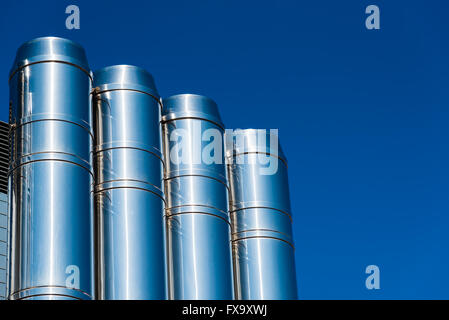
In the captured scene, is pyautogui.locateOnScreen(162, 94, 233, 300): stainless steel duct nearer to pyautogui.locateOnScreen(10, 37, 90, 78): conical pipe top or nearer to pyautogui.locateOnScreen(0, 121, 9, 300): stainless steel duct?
pyautogui.locateOnScreen(10, 37, 90, 78): conical pipe top

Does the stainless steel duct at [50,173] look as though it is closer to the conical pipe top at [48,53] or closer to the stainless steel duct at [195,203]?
the conical pipe top at [48,53]

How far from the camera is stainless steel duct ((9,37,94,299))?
18312 mm

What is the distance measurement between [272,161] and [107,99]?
5.37 metres

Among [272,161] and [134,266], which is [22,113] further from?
[272,161]

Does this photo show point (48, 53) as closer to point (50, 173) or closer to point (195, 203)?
point (50, 173)

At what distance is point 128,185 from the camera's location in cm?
2047

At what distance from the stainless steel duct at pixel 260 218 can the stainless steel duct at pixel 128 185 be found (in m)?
3.25

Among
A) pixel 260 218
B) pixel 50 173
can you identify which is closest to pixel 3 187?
pixel 260 218

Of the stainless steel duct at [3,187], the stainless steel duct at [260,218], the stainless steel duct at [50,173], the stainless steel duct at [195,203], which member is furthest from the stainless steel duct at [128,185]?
the stainless steel duct at [3,187]

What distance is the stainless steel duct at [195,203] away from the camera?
21.1m

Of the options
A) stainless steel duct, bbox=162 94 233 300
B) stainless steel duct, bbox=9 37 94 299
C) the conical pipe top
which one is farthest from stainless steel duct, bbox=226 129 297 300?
the conical pipe top
